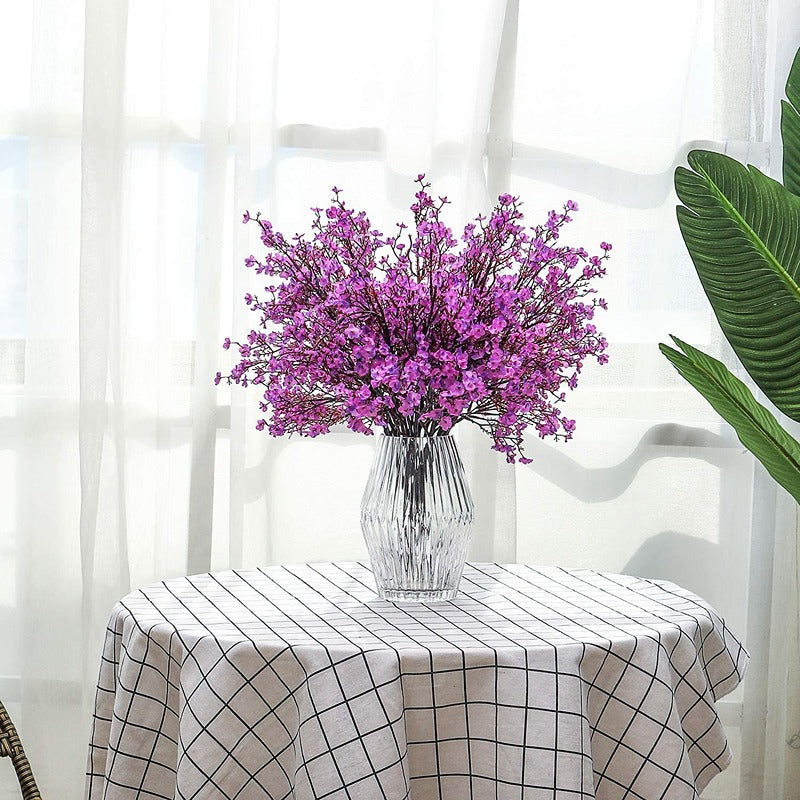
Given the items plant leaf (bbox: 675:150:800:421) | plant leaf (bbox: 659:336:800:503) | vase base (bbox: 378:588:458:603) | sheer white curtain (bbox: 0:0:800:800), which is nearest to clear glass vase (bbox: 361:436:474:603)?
vase base (bbox: 378:588:458:603)

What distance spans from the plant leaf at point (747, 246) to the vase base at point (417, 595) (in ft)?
2.30

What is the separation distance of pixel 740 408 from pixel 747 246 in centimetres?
29

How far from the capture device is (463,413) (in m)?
1.48

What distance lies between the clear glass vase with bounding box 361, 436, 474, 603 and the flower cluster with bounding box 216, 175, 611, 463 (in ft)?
0.12

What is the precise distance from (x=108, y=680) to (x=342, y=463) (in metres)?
0.96

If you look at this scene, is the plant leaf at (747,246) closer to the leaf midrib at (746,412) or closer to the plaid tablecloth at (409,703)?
the leaf midrib at (746,412)

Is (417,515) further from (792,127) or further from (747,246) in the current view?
(792,127)

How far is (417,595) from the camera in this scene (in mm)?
1549

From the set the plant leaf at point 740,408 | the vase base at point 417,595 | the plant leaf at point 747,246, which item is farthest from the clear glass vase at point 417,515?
the plant leaf at point 747,246

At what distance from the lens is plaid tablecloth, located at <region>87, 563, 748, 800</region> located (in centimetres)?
126

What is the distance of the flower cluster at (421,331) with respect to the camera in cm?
138

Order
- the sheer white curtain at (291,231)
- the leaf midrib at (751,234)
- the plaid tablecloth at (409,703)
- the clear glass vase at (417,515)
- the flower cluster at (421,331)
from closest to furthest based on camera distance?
the plaid tablecloth at (409,703), the flower cluster at (421,331), the clear glass vase at (417,515), the leaf midrib at (751,234), the sheer white curtain at (291,231)

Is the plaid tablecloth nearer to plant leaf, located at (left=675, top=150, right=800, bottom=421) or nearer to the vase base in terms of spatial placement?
the vase base

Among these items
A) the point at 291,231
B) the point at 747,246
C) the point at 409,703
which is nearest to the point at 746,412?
the point at 747,246
